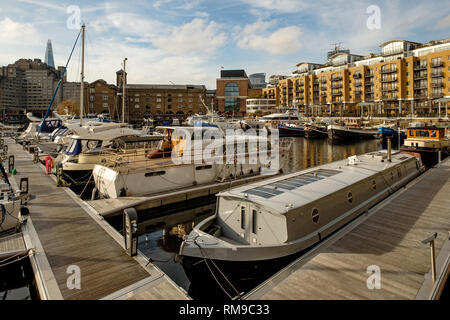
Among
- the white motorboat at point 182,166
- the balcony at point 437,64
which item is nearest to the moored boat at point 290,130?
the balcony at point 437,64

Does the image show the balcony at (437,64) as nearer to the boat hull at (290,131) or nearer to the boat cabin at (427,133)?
the boat hull at (290,131)

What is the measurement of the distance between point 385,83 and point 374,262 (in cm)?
8689

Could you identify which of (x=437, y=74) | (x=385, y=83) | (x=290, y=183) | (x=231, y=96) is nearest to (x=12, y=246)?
(x=290, y=183)

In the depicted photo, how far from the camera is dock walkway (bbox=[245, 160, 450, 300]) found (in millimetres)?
6496

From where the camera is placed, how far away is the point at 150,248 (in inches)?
478

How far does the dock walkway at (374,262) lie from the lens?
6.50 metres

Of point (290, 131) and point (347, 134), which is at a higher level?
point (290, 131)

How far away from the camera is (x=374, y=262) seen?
7.74 meters

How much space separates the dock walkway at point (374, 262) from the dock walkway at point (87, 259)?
2756mm

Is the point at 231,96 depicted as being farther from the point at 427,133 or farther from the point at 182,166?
the point at 182,166

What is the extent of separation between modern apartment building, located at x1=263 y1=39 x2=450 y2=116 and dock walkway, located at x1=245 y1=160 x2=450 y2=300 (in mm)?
67822
